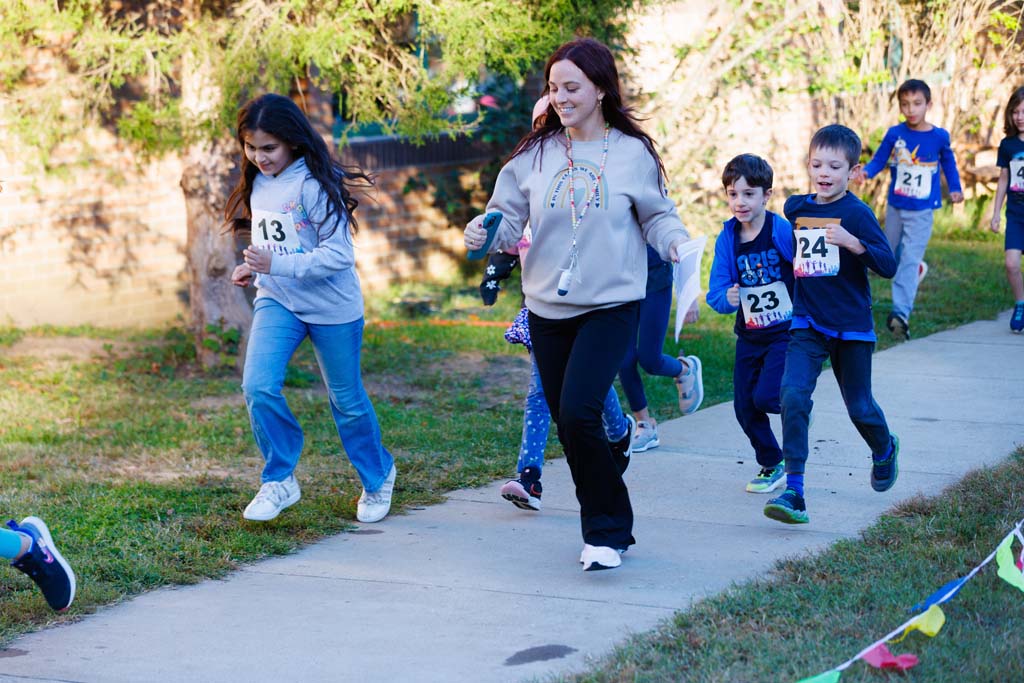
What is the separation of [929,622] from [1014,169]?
672 centimetres

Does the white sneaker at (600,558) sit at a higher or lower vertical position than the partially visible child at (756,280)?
lower

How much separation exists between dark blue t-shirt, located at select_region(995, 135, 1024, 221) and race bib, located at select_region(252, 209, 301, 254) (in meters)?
6.21

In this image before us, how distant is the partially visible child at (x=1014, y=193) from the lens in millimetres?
9734

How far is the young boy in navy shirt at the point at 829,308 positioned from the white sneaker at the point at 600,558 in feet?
2.48

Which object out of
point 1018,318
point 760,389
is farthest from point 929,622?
point 1018,318

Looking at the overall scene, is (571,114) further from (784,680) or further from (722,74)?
(722,74)

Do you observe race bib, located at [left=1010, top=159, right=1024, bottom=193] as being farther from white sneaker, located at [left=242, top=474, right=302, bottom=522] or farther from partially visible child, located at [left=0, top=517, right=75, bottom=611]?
partially visible child, located at [left=0, top=517, right=75, bottom=611]

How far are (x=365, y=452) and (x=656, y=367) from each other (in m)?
1.82

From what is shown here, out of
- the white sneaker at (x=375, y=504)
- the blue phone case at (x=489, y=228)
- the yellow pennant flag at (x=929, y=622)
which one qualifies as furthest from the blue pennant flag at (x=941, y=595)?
the white sneaker at (x=375, y=504)

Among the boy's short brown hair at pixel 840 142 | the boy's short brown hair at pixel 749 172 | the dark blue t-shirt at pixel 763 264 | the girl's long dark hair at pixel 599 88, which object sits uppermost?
the girl's long dark hair at pixel 599 88

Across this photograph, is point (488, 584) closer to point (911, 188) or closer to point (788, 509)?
point (788, 509)

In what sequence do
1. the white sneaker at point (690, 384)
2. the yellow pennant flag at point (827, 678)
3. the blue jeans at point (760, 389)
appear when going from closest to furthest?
the yellow pennant flag at point (827, 678), the blue jeans at point (760, 389), the white sneaker at point (690, 384)

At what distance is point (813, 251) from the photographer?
535cm

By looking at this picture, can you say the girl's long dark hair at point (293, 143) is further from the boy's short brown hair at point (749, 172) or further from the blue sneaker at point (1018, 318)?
the blue sneaker at point (1018, 318)
